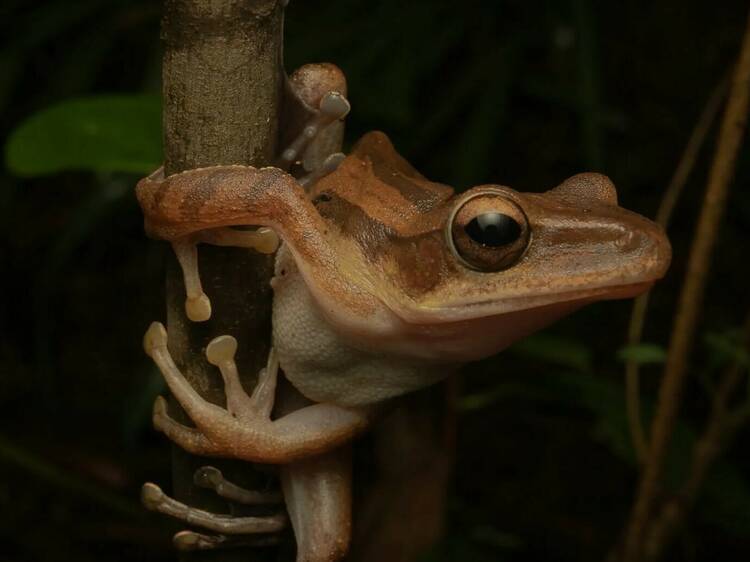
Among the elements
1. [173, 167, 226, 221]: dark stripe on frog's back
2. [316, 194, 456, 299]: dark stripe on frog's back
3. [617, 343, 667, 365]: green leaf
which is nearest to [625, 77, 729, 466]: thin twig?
[617, 343, 667, 365]: green leaf

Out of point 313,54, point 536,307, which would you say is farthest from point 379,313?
point 313,54

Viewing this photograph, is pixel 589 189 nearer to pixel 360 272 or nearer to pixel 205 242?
pixel 360 272

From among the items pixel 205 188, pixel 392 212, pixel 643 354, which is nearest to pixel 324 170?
Result: pixel 392 212

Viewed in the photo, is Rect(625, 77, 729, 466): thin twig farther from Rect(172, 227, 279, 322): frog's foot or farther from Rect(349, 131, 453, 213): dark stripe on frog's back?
Rect(172, 227, 279, 322): frog's foot

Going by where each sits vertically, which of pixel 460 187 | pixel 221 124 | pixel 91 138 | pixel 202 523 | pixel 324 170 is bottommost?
pixel 460 187

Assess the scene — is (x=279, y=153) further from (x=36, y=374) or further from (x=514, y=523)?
(x=36, y=374)
